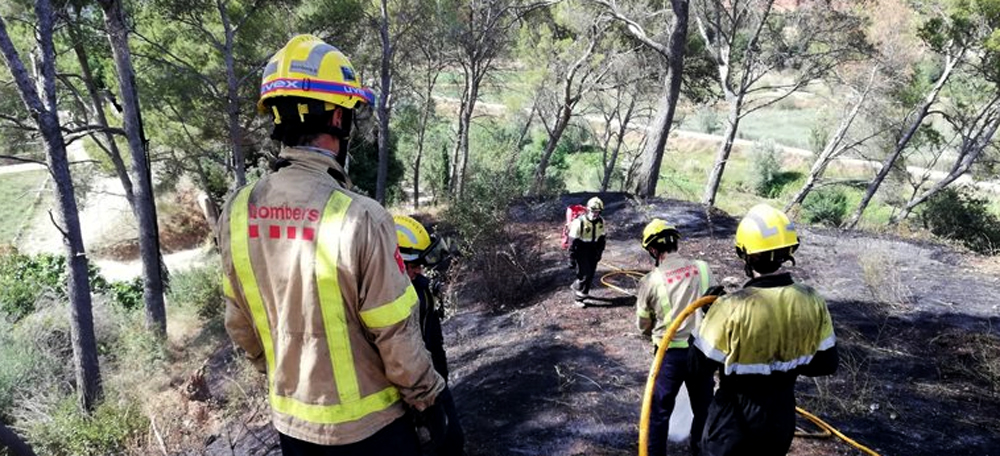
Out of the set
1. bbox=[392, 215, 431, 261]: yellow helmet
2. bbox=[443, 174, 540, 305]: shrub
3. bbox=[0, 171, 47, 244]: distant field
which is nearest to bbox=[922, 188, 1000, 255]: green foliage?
bbox=[443, 174, 540, 305]: shrub

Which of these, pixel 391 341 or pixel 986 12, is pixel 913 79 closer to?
pixel 986 12

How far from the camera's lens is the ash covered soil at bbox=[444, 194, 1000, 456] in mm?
4328

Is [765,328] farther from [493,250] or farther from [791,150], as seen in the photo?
A: [791,150]

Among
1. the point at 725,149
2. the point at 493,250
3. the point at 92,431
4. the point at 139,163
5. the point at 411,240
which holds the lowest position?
the point at 92,431

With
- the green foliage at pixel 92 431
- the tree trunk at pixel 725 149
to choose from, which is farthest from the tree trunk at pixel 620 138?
the green foliage at pixel 92 431

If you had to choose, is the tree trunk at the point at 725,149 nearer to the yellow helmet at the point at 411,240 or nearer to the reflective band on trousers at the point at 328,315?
the yellow helmet at the point at 411,240

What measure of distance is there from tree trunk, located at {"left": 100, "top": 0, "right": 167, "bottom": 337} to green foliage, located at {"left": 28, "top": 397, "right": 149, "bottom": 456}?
3659 millimetres

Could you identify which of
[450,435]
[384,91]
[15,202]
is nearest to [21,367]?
[450,435]

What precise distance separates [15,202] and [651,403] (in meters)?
30.6

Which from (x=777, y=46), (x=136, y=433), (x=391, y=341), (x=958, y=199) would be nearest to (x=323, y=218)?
(x=391, y=341)

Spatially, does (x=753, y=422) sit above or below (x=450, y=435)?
below

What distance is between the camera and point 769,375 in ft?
8.44

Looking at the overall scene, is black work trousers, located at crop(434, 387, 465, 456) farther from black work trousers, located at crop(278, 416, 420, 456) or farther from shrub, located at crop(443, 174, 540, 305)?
shrub, located at crop(443, 174, 540, 305)

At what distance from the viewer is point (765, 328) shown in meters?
2.46
